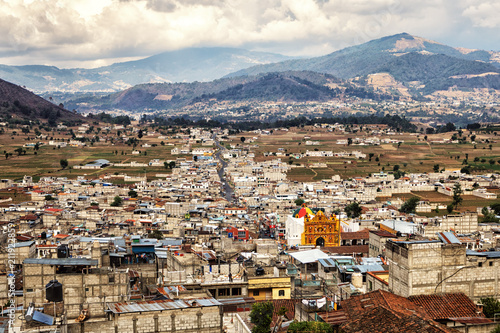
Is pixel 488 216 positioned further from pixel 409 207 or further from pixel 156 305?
pixel 156 305

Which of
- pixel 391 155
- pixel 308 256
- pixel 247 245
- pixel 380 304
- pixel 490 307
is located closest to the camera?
pixel 380 304

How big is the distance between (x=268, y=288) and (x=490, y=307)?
8528mm

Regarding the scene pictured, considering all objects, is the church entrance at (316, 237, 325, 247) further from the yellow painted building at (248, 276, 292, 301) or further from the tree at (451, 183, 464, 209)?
the tree at (451, 183, 464, 209)

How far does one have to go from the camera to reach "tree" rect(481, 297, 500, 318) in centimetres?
2105

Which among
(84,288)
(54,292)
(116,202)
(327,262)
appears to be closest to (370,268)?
(327,262)

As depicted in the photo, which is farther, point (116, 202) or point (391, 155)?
point (391, 155)

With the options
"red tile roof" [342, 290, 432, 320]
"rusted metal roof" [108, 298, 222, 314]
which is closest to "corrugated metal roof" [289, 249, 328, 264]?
"red tile roof" [342, 290, 432, 320]

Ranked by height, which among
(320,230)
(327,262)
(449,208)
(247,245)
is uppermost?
(327,262)

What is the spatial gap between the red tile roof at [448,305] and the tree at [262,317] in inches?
180

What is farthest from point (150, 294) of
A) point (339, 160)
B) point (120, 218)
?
point (339, 160)

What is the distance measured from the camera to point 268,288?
26.1 meters

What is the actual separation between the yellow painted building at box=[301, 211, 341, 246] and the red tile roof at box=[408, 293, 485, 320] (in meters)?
30.1

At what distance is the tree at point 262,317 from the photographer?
68.1 feet

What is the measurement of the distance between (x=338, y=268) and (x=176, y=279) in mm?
8866
